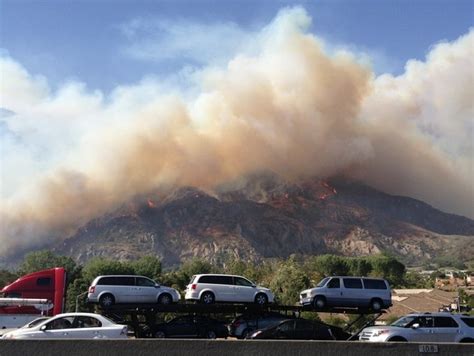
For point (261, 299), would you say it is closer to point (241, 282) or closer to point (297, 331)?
point (241, 282)

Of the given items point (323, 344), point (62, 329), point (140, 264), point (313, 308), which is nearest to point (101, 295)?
point (62, 329)

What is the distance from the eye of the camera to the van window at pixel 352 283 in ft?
90.1

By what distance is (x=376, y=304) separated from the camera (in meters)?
27.3

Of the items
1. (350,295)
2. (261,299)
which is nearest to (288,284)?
(350,295)

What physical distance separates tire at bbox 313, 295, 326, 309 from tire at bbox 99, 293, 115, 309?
853cm

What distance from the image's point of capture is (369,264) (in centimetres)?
16288

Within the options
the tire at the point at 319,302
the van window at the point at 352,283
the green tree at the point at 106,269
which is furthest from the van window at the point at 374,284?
the green tree at the point at 106,269

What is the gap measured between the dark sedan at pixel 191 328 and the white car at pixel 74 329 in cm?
484

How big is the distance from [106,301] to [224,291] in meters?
4.96

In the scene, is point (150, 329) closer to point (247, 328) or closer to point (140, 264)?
point (247, 328)

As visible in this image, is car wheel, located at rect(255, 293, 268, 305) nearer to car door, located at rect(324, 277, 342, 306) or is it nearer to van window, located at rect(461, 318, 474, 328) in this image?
car door, located at rect(324, 277, 342, 306)

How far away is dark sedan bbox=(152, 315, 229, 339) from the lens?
82.1 feet

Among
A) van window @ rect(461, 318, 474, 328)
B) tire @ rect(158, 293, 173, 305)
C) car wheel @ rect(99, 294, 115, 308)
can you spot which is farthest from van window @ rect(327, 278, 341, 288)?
car wheel @ rect(99, 294, 115, 308)

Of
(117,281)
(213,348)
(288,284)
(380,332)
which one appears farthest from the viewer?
(288,284)
